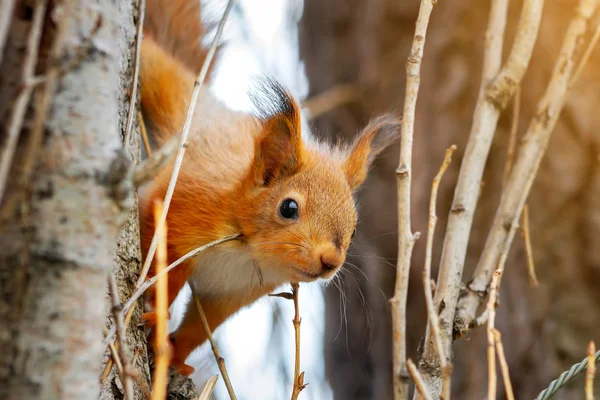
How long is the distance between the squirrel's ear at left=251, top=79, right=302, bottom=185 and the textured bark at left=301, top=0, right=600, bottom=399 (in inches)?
22.3

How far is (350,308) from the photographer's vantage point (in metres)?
3.46

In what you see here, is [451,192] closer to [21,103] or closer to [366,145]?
[366,145]

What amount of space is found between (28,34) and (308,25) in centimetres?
303

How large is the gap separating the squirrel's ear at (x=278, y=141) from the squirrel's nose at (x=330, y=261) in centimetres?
39

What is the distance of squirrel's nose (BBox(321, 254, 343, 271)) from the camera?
6.29 ft

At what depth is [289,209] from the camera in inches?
82.4

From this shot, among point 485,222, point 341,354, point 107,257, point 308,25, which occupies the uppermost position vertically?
point 308,25

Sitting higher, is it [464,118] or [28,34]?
[464,118]

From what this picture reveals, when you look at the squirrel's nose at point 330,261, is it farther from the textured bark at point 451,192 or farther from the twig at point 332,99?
the twig at point 332,99

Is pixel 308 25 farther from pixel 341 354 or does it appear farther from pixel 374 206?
pixel 341 354

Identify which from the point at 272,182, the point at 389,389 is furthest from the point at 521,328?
the point at 272,182

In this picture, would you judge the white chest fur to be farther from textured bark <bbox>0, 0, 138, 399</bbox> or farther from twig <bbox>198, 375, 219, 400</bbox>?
textured bark <bbox>0, 0, 138, 399</bbox>

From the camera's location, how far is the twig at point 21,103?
2.42 feet

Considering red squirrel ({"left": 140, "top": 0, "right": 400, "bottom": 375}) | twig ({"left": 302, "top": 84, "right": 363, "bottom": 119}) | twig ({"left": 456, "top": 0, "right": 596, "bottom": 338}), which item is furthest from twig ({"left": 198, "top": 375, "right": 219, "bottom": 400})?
twig ({"left": 302, "top": 84, "right": 363, "bottom": 119})
